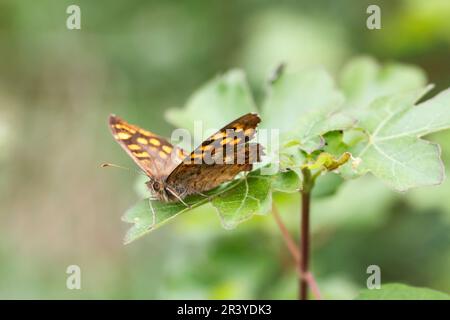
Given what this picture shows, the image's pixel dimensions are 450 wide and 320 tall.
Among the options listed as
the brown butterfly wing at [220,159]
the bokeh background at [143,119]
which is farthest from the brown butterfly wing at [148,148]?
the bokeh background at [143,119]

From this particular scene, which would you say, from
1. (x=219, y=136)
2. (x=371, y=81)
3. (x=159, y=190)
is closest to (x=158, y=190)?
(x=159, y=190)

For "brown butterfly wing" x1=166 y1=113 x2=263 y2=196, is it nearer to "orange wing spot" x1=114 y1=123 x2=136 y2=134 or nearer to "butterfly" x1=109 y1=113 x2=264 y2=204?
"butterfly" x1=109 y1=113 x2=264 y2=204

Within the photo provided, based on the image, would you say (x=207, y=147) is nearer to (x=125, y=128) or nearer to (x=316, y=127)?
(x=316, y=127)

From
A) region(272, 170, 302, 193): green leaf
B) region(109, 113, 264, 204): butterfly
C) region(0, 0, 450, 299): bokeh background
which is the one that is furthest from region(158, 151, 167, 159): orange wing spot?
region(0, 0, 450, 299): bokeh background

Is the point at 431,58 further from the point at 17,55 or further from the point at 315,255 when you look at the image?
the point at 17,55

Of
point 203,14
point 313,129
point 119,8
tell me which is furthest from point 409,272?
point 119,8
